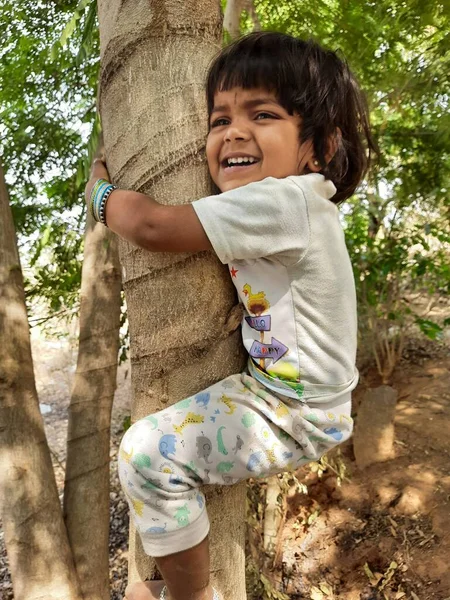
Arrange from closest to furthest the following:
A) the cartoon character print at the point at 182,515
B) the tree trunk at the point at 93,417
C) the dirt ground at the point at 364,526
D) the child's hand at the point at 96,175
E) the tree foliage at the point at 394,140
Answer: the cartoon character print at the point at 182,515, the child's hand at the point at 96,175, the tree trunk at the point at 93,417, the tree foliage at the point at 394,140, the dirt ground at the point at 364,526

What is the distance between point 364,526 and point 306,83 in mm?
3588

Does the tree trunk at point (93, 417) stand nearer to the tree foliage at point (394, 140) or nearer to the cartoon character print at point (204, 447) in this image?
the tree foliage at point (394, 140)

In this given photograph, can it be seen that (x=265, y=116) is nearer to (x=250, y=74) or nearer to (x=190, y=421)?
(x=250, y=74)

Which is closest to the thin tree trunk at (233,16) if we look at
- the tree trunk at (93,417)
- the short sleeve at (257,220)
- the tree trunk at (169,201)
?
the tree trunk at (93,417)

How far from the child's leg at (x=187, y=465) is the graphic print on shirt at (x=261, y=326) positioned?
96mm

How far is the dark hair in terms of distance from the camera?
1.35 m

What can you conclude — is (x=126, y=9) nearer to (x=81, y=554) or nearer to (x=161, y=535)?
(x=161, y=535)

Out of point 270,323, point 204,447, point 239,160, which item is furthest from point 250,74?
point 204,447

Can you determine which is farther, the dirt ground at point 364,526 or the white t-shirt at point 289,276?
the dirt ground at point 364,526

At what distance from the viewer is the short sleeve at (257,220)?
3.89 feet

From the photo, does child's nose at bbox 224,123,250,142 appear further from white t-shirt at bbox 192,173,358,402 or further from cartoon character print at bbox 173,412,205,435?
cartoon character print at bbox 173,412,205,435

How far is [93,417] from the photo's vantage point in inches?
113

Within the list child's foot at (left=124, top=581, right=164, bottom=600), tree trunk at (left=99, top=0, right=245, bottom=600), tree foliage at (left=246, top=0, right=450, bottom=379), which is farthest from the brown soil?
tree trunk at (left=99, top=0, right=245, bottom=600)

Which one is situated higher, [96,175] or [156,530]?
[96,175]
